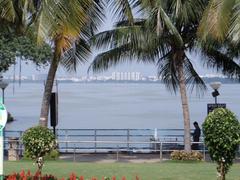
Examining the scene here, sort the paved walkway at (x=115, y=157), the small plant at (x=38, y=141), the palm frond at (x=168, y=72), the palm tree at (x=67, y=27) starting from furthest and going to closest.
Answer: the palm frond at (x=168, y=72) → the paved walkway at (x=115, y=157) → the palm tree at (x=67, y=27) → the small plant at (x=38, y=141)

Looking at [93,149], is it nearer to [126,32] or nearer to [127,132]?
[127,132]

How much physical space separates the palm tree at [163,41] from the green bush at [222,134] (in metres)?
10.4

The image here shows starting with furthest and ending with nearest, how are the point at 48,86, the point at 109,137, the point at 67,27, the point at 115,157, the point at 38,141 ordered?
the point at 109,137, the point at 115,157, the point at 48,86, the point at 67,27, the point at 38,141

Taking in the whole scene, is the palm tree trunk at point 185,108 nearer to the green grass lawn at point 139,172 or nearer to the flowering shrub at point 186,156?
the flowering shrub at point 186,156

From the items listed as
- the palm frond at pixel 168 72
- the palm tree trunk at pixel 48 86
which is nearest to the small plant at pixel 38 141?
the palm tree trunk at pixel 48 86

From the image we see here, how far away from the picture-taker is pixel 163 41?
81.0 ft

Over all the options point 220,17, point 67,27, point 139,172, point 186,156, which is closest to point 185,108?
point 186,156

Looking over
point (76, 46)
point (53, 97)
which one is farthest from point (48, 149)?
point (53, 97)

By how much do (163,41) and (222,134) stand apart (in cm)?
1364

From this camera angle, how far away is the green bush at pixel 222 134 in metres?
11.3

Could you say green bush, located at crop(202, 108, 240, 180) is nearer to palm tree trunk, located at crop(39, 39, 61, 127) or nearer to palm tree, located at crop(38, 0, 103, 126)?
palm tree, located at crop(38, 0, 103, 126)

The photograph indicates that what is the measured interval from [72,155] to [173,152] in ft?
15.1

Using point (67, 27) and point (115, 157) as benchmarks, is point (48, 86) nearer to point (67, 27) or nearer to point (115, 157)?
point (115, 157)

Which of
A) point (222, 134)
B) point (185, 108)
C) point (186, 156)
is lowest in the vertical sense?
point (186, 156)
